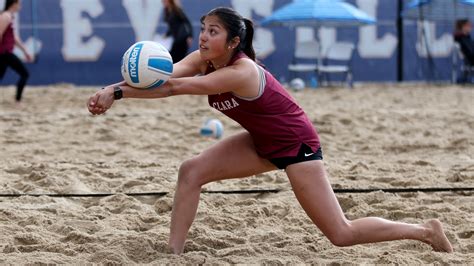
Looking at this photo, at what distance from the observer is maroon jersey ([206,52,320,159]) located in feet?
12.1

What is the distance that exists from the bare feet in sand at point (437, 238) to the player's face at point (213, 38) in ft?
4.13

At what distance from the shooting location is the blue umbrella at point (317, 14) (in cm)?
1562

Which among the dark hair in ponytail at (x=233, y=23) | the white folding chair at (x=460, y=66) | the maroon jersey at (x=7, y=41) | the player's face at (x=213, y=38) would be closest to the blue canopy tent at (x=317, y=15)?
the white folding chair at (x=460, y=66)

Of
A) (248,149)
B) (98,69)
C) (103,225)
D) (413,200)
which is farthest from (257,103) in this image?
(98,69)

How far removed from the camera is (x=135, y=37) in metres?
16.4

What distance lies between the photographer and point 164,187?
552 centimetres

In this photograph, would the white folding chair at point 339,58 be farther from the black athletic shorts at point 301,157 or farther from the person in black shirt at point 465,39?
the black athletic shorts at point 301,157

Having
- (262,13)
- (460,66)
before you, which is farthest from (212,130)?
(460,66)

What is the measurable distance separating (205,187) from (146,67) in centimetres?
219

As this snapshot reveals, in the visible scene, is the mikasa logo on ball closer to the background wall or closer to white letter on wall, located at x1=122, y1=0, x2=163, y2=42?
the background wall

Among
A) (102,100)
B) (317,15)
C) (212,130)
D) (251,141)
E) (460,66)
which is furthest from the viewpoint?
(460,66)

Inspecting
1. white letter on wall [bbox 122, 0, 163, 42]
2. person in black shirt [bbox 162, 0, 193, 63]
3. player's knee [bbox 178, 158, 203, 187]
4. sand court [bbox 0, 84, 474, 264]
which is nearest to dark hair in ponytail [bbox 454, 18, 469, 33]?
sand court [bbox 0, 84, 474, 264]

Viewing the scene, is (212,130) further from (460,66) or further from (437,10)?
(460,66)

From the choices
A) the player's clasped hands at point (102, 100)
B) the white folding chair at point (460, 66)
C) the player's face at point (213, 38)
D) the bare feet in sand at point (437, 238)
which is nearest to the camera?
the player's clasped hands at point (102, 100)
